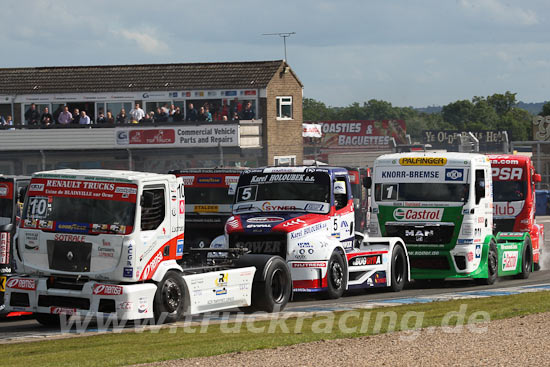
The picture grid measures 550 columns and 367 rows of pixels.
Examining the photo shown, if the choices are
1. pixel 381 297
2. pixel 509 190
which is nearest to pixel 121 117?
pixel 509 190

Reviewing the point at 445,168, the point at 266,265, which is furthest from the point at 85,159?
the point at 266,265

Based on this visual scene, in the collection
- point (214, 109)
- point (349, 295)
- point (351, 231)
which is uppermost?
point (214, 109)

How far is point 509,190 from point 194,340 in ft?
45.1

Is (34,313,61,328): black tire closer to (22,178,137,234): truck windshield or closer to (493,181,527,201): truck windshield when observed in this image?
(22,178,137,234): truck windshield

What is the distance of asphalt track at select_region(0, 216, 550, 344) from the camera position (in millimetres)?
13427

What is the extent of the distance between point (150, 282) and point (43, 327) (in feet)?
6.01

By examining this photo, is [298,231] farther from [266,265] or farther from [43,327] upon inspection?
[43,327]

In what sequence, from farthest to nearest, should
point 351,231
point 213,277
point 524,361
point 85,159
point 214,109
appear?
point 214,109 < point 85,159 < point 351,231 < point 213,277 < point 524,361

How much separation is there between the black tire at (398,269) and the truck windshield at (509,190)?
19.1 ft

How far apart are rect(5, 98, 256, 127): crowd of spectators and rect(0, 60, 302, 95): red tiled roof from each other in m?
0.97

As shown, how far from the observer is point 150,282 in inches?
528

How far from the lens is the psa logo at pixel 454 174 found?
1920 centimetres

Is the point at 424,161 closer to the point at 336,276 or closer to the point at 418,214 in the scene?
the point at 418,214

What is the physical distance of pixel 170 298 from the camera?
44.4 ft
